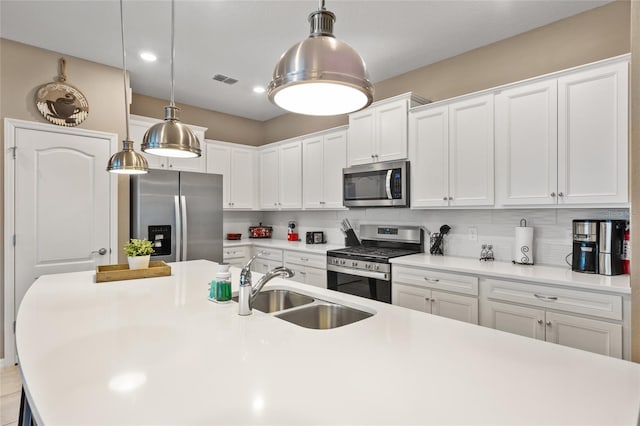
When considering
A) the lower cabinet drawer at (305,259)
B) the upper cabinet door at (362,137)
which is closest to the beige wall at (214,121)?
the lower cabinet drawer at (305,259)

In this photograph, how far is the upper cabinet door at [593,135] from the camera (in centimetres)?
219

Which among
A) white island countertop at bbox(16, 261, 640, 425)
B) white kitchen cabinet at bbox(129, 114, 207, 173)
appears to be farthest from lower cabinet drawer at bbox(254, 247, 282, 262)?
white island countertop at bbox(16, 261, 640, 425)

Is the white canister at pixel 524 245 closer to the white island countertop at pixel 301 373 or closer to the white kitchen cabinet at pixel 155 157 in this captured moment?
the white island countertop at pixel 301 373

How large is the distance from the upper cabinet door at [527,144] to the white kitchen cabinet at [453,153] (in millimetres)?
86

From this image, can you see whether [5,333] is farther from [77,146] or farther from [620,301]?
[620,301]

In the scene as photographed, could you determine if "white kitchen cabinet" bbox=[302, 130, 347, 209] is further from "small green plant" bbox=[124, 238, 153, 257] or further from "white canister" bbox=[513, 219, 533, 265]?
"small green plant" bbox=[124, 238, 153, 257]

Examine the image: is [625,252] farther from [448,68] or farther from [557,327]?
[448,68]

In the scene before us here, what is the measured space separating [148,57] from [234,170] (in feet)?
6.35

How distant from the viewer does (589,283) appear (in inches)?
81.0

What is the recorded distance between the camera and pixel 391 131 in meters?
3.44

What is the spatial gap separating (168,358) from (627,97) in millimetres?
2879

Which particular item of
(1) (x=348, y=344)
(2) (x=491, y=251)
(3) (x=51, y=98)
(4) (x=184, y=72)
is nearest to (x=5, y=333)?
(3) (x=51, y=98)

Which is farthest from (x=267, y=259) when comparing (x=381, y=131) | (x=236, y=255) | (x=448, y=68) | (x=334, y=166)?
(x=448, y=68)

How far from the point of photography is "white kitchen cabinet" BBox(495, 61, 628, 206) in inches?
87.3
